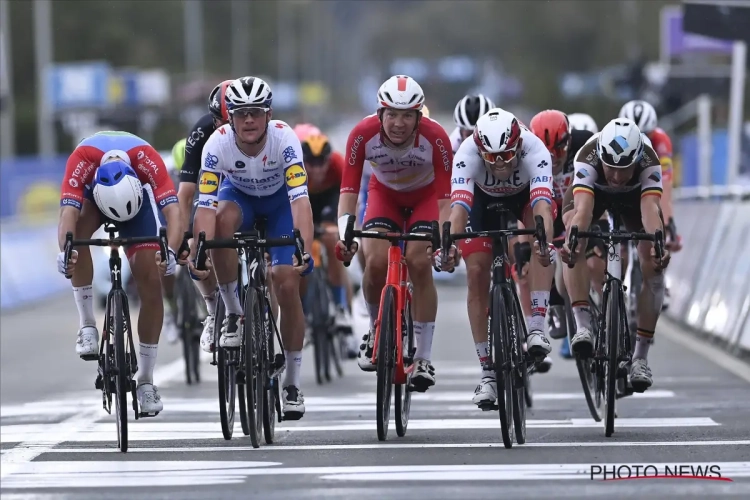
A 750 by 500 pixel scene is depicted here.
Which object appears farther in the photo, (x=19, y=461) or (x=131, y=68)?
(x=131, y=68)

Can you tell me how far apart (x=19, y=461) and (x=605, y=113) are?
216ft

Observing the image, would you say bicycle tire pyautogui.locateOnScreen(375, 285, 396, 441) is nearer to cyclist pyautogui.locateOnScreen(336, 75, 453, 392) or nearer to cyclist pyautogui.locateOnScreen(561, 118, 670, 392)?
cyclist pyautogui.locateOnScreen(336, 75, 453, 392)

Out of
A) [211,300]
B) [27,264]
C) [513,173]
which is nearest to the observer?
[513,173]

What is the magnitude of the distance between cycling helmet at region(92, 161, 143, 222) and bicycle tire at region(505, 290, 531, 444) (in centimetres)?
228

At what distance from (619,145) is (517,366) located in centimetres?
155

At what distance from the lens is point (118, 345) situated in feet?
33.4

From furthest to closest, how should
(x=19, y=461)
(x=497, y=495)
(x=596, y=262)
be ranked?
(x=596, y=262) < (x=19, y=461) < (x=497, y=495)

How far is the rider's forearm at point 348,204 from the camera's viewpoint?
11.0m

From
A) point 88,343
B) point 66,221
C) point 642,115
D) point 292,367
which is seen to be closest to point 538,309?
point 292,367

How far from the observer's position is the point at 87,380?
51.8 ft

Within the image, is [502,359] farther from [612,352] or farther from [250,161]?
[250,161]

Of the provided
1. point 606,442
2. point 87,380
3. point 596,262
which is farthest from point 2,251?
point 606,442

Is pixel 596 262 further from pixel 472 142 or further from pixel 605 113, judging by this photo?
pixel 605 113

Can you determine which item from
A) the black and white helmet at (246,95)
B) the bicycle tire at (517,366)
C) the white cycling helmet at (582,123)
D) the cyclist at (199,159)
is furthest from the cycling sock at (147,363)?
the white cycling helmet at (582,123)
